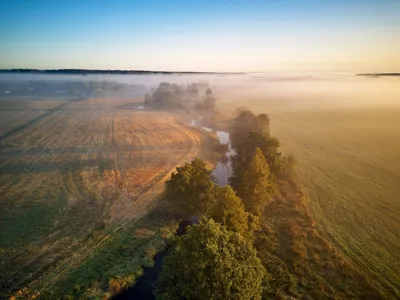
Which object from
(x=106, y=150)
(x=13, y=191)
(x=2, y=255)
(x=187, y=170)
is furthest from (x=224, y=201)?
(x=106, y=150)

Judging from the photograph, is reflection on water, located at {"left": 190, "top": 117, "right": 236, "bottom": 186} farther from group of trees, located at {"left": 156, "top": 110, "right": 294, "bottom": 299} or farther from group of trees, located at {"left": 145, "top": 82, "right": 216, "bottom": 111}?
group of trees, located at {"left": 145, "top": 82, "right": 216, "bottom": 111}

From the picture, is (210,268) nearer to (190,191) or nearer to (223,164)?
(190,191)

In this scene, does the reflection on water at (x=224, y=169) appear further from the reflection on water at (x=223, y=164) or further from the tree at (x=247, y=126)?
the tree at (x=247, y=126)

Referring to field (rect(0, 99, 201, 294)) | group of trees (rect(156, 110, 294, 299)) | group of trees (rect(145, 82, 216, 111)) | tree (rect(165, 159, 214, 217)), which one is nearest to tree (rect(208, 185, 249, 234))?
group of trees (rect(156, 110, 294, 299))

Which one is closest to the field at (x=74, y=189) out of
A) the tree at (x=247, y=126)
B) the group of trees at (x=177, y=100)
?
the tree at (x=247, y=126)

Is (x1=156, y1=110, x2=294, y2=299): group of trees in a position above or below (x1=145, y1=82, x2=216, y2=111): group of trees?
above

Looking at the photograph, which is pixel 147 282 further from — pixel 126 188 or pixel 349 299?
pixel 126 188
